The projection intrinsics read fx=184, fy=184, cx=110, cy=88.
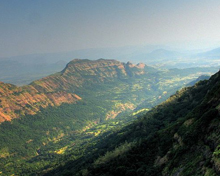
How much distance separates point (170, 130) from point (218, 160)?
186ft

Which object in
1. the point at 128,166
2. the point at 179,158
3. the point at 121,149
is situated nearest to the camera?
the point at 179,158

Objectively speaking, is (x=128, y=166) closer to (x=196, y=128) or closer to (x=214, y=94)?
(x=196, y=128)

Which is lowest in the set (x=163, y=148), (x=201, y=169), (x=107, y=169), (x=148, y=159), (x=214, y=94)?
(x=107, y=169)

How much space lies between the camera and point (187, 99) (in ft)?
527

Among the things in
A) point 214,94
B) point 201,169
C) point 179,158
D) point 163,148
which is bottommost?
point 163,148

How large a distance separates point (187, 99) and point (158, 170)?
99692mm

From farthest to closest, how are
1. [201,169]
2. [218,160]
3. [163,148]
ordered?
[163,148] < [201,169] < [218,160]

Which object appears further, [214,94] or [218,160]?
[214,94]

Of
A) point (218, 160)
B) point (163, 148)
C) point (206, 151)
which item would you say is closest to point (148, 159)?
point (163, 148)

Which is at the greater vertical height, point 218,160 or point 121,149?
point 218,160

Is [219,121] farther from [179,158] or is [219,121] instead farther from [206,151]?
[179,158]

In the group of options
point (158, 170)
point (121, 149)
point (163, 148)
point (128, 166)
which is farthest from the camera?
point (121, 149)

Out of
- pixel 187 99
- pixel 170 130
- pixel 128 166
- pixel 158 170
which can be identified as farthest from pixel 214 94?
pixel 187 99

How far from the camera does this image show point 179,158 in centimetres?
6800
